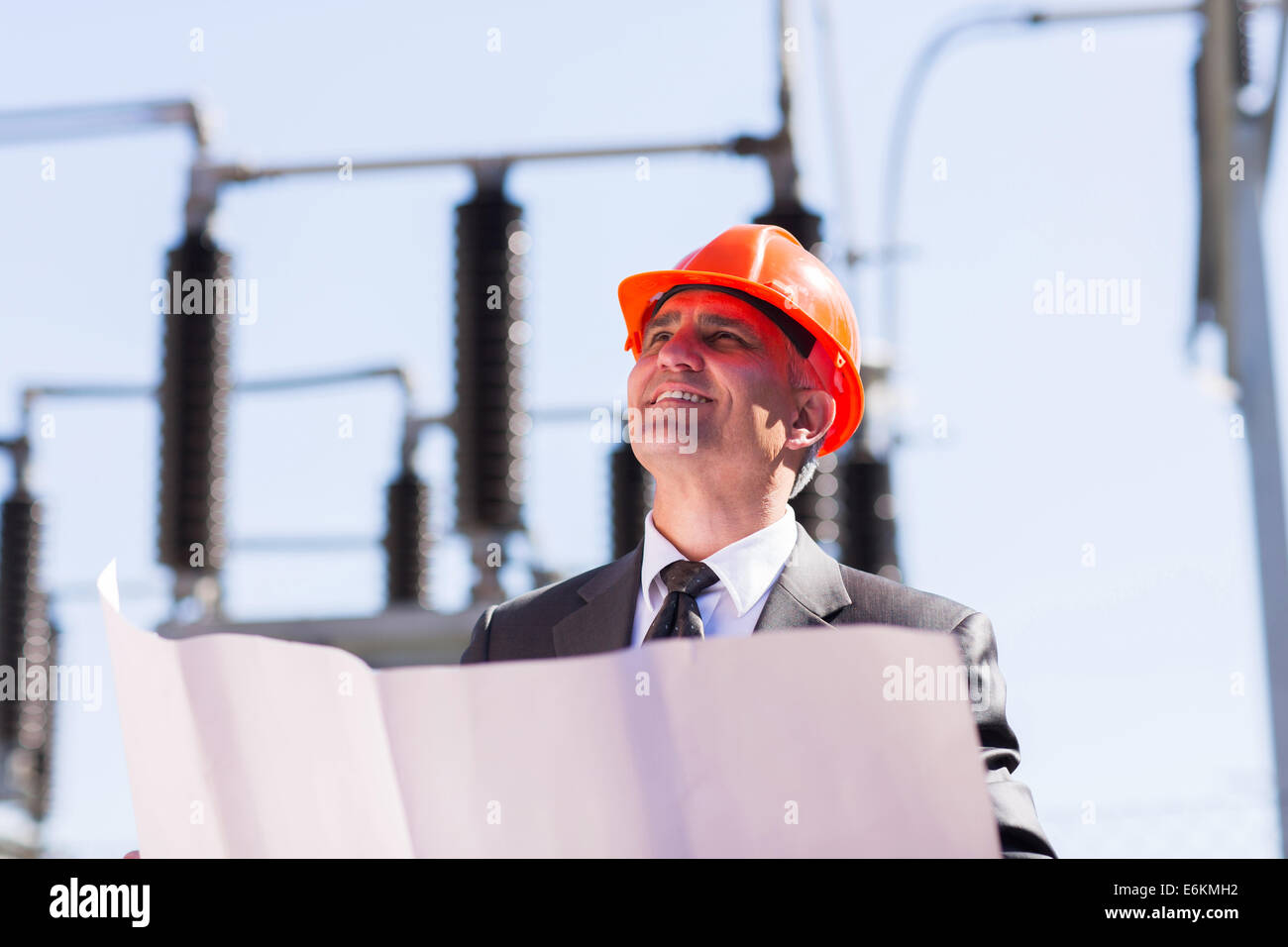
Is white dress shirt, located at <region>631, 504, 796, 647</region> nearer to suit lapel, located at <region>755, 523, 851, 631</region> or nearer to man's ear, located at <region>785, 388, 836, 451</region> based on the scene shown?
suit lapel, located at <region>755, 523, 851, 631</region>

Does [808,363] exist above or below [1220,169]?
below

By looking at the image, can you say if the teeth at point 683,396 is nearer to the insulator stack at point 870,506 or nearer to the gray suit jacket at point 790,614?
the gray suit jacket at point 790,614

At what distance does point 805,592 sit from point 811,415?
420mm

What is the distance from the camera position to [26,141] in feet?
25.1

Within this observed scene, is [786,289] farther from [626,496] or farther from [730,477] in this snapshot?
[626,496]

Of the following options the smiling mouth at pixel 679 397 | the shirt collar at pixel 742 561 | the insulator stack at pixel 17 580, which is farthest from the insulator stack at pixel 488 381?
the insulator stack at pixel 17 580

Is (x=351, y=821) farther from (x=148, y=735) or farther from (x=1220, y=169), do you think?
(x=1220, y=169)

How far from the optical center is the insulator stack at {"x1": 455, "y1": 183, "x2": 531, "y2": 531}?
6258 mm

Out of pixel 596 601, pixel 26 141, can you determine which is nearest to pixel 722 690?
pixel 596 601

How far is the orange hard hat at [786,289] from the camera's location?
239 cm

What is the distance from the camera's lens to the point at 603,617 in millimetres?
2318

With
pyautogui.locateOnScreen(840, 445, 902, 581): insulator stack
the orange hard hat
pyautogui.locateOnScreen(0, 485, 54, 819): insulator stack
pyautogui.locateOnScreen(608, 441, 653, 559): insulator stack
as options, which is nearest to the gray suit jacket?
the orange hard hat
